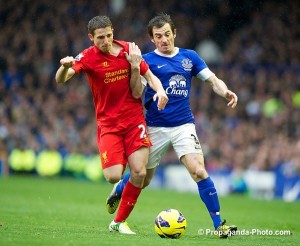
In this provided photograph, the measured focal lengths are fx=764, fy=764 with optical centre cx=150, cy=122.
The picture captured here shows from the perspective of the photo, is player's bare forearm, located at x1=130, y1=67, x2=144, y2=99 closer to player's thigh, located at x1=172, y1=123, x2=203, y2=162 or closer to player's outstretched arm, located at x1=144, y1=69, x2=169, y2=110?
player's outstretched arm, located at x1=144, y1=69, x2=169, y2=110

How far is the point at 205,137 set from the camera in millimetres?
24891

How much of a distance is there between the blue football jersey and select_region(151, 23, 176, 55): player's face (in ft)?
0.37

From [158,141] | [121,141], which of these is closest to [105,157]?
[121,141]

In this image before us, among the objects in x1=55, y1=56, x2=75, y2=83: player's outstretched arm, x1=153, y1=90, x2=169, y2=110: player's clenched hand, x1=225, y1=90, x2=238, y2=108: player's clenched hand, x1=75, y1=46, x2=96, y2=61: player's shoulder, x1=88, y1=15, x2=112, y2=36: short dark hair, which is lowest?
x1=225, y1=90, x2=238, y2=108: player's clenched hand

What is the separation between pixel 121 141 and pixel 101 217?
327cm

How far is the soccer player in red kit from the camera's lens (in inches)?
385

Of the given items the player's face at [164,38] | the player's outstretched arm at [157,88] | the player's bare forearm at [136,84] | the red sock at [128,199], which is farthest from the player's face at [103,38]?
the red sock at [128,199]

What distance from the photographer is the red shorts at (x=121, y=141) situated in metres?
9.84

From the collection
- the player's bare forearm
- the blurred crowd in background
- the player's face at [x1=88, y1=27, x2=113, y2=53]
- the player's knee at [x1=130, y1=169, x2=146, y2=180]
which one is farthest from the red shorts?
the blurred crowd in background

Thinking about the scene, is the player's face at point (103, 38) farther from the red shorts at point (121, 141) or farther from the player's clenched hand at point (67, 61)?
the red shorts at point (121, 141)

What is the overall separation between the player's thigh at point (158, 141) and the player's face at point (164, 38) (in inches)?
42.4

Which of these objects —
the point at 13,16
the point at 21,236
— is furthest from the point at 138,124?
the point at 13,16

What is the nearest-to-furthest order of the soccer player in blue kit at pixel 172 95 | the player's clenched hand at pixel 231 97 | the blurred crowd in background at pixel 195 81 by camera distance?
the player's clenched hand at pixel 231 97, the soccer player in blue kit at pixel 172 95, the blurred crowd in background at pixel 195 81

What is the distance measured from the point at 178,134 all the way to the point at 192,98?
53.7 ft
